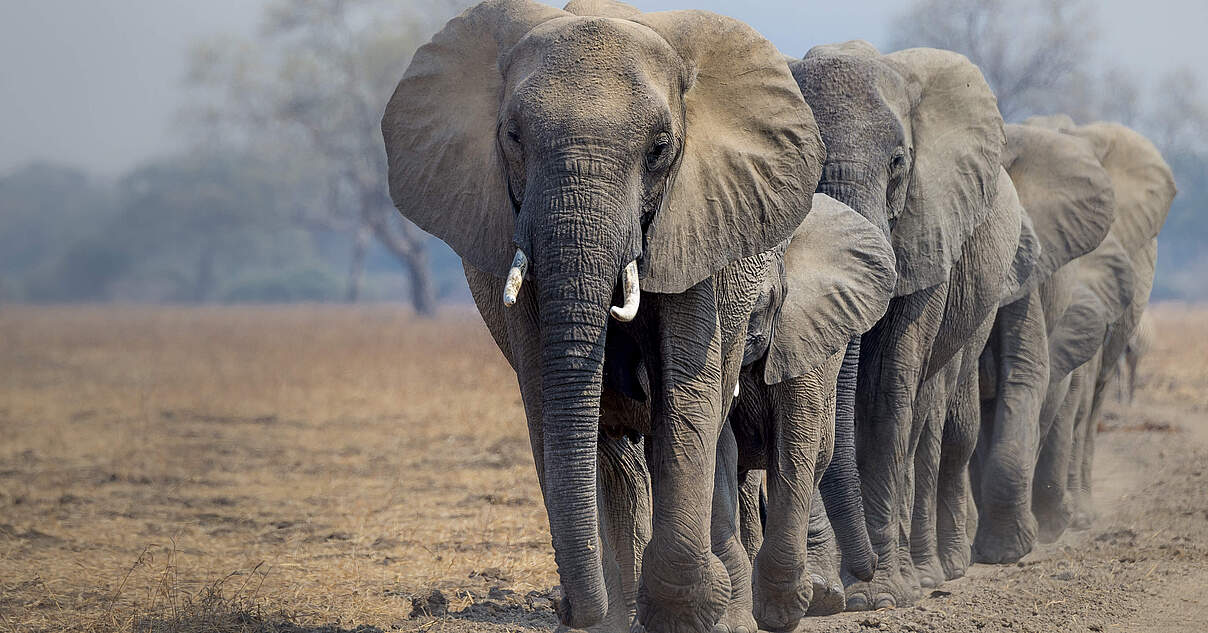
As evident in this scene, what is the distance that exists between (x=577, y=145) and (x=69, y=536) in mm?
4588

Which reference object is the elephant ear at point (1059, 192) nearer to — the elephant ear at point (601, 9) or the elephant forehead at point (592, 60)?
the elephant ear at point (601, 9)

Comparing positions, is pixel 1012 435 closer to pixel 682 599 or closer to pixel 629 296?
pixel 682 599

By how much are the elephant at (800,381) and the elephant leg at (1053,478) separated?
3.56m

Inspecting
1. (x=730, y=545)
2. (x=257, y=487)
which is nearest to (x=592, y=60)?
(x=730, y=545)

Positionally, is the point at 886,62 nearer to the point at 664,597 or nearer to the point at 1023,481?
the point at 1023,481

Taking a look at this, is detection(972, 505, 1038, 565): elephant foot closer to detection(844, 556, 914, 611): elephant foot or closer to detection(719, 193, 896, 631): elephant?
detection(844, 556, 914, 611): elephant foot

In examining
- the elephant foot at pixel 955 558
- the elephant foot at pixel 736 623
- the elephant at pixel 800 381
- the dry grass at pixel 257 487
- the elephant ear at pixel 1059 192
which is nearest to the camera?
the elephant foot at pixel 736 623

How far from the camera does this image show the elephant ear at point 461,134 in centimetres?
410

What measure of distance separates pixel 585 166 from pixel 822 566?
2.33 m

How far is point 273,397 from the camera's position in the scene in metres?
15.2

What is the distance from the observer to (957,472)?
739 cm

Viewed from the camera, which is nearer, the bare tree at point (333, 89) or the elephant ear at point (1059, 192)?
the elephant ear at point (1059, 192)

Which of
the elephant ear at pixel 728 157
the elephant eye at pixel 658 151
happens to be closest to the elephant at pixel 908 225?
the elephant ear at pixel 728 157

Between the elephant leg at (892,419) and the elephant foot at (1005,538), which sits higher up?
the elephant leg at (892,419)
